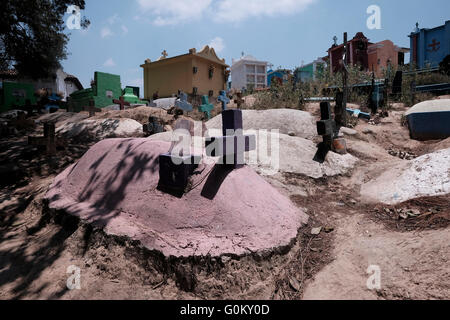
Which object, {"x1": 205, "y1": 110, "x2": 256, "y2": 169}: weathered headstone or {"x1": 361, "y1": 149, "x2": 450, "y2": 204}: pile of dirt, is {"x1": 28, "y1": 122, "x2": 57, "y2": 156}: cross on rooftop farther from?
{"x1": 361, "y1": 149, "x2": 450, "y2": 204}: pile of dirt

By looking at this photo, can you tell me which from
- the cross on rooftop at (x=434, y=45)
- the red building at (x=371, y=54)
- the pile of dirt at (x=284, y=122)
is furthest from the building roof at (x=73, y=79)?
the cross on rooftop at (x=434, y=45)

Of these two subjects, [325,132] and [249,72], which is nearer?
[325,132]

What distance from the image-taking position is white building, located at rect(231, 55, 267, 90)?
89.5ft

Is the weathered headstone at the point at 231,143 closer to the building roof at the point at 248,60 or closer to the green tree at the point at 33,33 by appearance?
the green tree at the point at 33,33

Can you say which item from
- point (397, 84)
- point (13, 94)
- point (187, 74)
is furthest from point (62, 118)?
point (397, 84)

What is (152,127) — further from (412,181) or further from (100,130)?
(412,181)

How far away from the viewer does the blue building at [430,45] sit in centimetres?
1362

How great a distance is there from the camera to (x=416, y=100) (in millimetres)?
Answer: 9180

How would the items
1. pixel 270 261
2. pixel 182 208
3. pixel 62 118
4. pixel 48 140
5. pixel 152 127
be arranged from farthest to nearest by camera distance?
pixel 62 118 → pixel 152 127 → pixel 48 140 → pixel 182 208 → pixel 270 261

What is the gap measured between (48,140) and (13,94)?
537 inches

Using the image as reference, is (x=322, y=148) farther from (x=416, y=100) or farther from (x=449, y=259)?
(x=416, y=100)

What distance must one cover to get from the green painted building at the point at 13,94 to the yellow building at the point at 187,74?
710 centimetres

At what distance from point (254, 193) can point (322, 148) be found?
9.19ft

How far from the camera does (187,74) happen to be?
16.5 m
